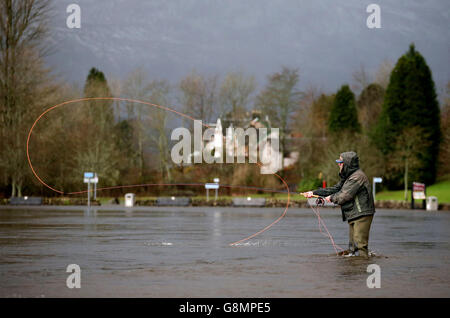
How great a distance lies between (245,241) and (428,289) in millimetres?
8951

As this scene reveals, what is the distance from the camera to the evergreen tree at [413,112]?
237 feet

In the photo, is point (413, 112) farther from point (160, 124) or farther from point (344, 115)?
point (160, 124)

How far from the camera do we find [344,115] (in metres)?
80.2

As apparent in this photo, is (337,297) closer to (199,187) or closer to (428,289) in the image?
(428,289)

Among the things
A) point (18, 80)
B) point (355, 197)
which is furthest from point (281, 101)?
point (355, 197)

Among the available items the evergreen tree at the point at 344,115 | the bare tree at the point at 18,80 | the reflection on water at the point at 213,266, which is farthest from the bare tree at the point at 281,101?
the reflection on water at the point at 213,266

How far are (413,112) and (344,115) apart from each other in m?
9.77

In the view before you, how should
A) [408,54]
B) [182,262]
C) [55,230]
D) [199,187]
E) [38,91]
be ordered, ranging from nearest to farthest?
[182,262] < [55,230] < [38,91] < [199,187] < [408,54]

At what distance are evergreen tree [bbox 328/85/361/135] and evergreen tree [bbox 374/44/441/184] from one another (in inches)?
235

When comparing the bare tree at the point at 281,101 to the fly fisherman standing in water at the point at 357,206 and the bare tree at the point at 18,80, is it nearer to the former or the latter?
the bare tree at the point at 18,80

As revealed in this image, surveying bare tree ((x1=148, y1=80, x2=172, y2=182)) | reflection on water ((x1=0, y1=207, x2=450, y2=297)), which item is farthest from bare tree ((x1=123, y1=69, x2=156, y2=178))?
reflection on water ((x1=0, y1=207, x2=450, y2=297))
